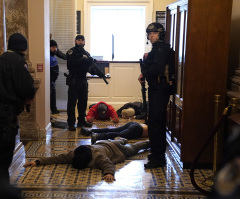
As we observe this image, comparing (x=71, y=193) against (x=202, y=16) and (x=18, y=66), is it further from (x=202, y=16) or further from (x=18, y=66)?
(x=202, y=16)

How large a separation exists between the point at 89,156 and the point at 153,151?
0.75 m

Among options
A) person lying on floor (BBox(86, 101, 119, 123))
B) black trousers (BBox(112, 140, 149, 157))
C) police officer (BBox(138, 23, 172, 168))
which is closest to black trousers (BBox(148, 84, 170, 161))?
police officer (BBox(138, 23, 172, 168))

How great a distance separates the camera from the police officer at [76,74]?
5.79m

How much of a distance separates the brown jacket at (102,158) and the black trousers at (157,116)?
1.49 feet

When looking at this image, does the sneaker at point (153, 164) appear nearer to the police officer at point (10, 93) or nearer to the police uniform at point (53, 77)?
the police officer at point (10, 93)

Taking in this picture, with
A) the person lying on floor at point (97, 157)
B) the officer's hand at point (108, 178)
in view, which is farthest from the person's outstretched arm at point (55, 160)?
the officer's hand at point (108, 178)

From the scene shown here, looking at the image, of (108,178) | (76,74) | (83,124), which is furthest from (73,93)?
(108,178)

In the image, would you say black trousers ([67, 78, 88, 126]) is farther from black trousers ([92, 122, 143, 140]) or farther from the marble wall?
the marble wall

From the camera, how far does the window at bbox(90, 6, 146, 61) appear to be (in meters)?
A: 8.68

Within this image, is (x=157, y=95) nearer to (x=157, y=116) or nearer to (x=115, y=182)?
(x=157, y=116)

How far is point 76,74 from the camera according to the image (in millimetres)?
5883

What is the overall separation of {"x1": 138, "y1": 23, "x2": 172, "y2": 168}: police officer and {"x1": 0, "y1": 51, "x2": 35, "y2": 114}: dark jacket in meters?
1.46

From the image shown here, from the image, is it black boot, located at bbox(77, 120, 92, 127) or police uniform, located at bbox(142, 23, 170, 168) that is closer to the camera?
police uniform, located at bbox(142, 23, 170, 168)

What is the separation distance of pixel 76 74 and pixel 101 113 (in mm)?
1049
